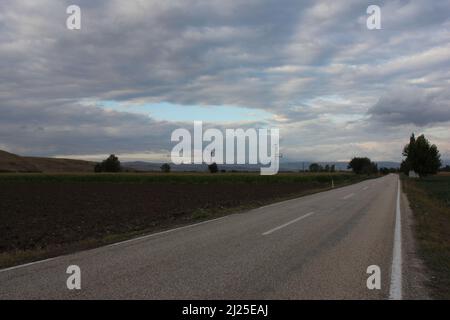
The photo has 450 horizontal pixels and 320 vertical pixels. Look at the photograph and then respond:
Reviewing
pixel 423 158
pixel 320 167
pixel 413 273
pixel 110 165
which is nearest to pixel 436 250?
pixel 413 273

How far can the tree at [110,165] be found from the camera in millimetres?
120375

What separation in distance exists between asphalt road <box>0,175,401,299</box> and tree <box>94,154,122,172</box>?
11128 cm

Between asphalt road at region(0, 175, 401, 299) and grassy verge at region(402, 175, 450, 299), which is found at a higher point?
asphalt road at region(0, 175, 401, 299)

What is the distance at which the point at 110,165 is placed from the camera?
121 m

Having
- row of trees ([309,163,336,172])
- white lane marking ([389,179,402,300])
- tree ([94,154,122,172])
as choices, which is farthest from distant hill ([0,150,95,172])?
white lane marking ([389,179,402,300])

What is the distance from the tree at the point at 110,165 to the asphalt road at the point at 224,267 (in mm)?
111281

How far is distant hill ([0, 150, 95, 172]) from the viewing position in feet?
446

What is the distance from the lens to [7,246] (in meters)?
11.7

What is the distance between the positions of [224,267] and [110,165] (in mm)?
117295

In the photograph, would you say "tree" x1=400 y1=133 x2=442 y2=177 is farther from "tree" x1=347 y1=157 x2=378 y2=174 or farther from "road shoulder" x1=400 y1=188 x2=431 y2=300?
"road shoulder" x1=400 y1=188 x2=431 y2=300

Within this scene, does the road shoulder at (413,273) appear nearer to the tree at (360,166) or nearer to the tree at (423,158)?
the tree at (423,158)

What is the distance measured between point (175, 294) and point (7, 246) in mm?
7619
